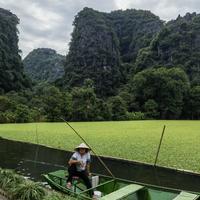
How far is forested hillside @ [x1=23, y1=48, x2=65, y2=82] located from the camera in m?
82.6

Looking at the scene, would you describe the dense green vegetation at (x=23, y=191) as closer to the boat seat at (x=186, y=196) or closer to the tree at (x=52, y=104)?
the boat seat at (x=186, y=196)

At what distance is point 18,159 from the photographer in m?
13.5

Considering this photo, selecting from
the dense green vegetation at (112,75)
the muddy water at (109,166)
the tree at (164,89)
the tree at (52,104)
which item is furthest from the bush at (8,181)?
the tree at (164,89)

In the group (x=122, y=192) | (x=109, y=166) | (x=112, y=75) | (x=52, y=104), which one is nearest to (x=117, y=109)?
(x=52, y=104)

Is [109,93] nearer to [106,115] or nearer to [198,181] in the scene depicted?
[106,115]

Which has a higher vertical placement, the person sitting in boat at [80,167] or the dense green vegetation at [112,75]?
the dense green vegetation at [112,75]

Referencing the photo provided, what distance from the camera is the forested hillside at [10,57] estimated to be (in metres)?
51.7

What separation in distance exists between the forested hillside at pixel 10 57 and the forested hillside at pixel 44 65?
17524 mm

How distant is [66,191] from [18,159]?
22.6 ft

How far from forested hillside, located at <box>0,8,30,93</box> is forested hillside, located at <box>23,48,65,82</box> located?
1752cm

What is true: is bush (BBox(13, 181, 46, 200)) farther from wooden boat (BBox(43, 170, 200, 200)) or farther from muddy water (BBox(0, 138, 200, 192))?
muddy water (BBox(0, 138, 200, 192))

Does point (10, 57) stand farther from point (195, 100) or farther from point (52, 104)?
point (195, 100)

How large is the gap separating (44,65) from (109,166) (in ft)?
260

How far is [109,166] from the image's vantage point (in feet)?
40.8
